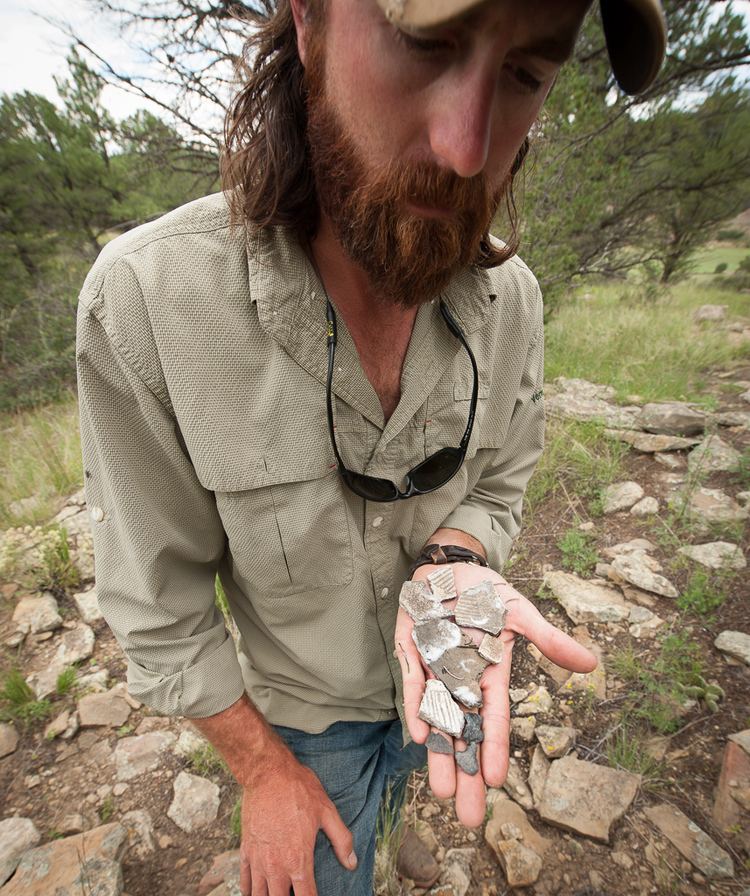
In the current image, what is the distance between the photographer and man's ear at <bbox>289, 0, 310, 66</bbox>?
1.01m

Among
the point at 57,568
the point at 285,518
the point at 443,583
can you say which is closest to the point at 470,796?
the point at 443,583

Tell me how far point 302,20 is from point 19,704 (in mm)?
2711

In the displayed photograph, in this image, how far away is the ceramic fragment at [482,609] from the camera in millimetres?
1342

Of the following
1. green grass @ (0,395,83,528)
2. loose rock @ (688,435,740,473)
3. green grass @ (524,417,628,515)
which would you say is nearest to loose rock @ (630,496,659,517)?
green grass @ (524,417,628,515)

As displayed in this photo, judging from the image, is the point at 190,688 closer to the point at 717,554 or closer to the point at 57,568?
the point at 57,568

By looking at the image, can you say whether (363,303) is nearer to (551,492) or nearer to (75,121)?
(551,492)

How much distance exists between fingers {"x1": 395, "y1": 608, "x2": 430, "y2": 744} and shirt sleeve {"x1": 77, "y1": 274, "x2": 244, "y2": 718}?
47 cm

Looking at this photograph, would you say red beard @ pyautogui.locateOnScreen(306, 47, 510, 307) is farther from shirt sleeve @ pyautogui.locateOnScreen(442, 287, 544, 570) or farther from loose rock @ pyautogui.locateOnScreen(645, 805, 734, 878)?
loose rock @ pyautogui.locateOnScreen(645, 805, 734, 878)

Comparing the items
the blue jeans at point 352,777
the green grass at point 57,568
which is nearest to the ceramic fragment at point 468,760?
the blue jeans at point 352,777

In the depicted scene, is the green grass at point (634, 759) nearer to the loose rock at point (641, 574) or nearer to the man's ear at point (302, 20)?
the loose rock at point (641, 574)

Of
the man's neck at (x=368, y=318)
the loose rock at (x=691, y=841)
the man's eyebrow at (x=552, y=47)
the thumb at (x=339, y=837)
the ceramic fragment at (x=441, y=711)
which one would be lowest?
the loose rock at (x=691, y=841)

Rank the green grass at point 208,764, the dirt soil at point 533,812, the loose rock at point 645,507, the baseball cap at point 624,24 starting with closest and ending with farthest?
the baseball cap at point 624,24, the dirt soil at point 533,812, the green grass at point 208,764, the loose rock at point 645,507

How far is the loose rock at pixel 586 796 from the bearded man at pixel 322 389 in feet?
2.24

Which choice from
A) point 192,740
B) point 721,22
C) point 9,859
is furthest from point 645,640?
point 721,22
